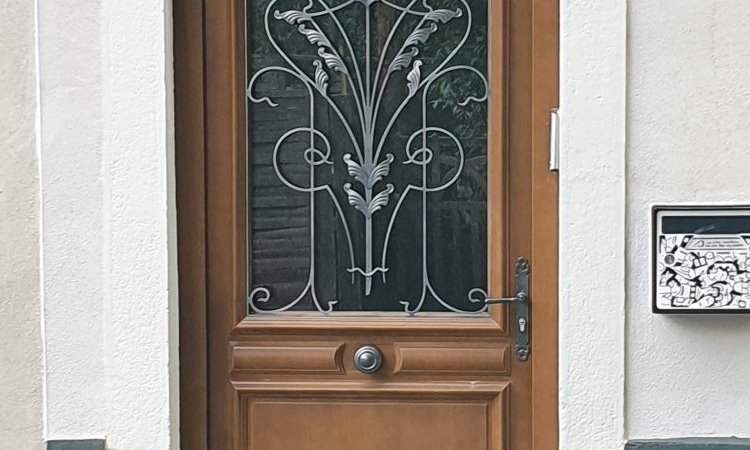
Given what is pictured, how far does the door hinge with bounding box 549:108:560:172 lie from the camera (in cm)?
294

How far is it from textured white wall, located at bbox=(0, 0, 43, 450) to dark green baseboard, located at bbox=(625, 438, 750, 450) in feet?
5.98

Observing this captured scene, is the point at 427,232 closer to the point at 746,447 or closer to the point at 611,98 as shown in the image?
the point at 611,98

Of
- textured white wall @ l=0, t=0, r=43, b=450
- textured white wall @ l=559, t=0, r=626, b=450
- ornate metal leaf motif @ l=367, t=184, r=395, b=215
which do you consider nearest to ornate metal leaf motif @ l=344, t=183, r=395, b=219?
ornate metal leaf motif @ l=367, t=184, r=395, b=215

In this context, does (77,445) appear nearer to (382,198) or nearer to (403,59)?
(382,198)

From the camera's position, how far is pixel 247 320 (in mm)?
3086

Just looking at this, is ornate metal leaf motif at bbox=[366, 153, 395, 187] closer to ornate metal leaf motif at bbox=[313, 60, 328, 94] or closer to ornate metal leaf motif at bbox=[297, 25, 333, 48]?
ornate metal leaf motif at bbox=[313, 60, 328, 94]

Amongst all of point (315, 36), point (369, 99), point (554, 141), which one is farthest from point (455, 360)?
point (315, 36)

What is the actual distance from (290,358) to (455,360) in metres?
0.53

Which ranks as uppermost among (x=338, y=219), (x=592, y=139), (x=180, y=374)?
(x=592, y=139)

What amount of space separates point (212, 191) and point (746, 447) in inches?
71.4

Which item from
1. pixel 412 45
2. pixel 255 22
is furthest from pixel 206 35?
pixel 412 45

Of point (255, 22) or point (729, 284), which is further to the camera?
point (255, 22)

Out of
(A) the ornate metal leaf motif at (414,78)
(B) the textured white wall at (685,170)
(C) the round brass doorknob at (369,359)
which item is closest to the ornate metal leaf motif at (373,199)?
(A) the ornate metal leaf motif at (414,78)

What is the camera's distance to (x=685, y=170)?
289 centimetres
